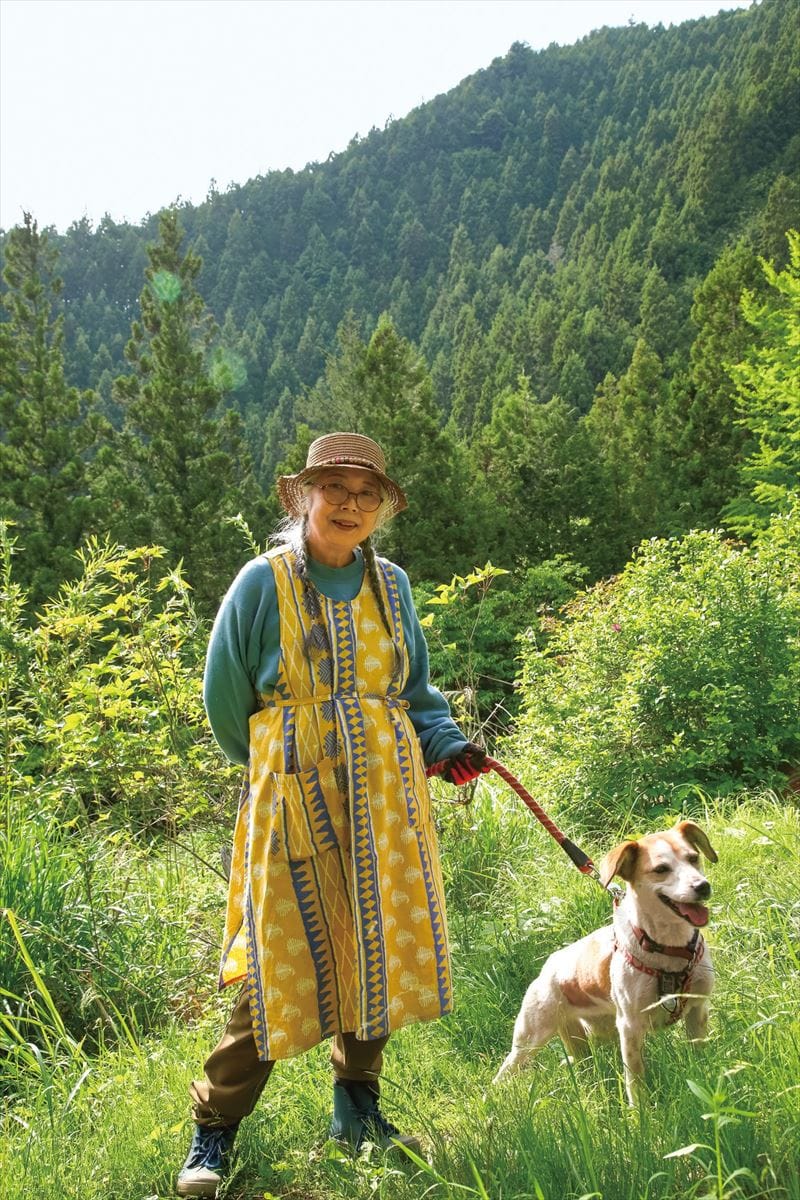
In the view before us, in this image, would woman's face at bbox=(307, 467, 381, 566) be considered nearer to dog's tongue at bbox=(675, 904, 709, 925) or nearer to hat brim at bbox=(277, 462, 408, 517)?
hat brim at bbox=(277, 462, 408, 517)

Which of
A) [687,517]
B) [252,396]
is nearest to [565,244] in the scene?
[252,396]

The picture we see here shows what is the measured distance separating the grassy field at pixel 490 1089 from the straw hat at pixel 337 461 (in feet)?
5.00

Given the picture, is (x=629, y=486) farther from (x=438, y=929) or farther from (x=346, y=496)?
(x=438, y=929)

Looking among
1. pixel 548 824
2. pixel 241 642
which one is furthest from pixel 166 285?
pixel 548 824

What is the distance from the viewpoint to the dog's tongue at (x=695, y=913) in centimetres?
215

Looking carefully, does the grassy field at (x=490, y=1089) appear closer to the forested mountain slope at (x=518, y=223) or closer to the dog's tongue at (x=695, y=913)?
the dog's tongue at (x=695, y=913)

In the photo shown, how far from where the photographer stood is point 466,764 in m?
2.58

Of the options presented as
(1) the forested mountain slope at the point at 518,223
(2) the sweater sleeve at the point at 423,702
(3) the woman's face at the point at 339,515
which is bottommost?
(2) the sweater sleeve at the point at 423,702

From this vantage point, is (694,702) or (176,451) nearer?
(694,702)

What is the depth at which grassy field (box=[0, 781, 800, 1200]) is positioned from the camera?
1850 millimetres

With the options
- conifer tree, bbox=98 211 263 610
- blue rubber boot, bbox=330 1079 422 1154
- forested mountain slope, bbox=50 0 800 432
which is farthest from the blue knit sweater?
forested mountain slope, bbox=50 0 800 432

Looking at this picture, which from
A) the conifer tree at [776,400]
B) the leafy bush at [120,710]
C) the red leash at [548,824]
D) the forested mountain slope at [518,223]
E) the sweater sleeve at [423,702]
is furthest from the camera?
the forested mountain slope at [518,223]

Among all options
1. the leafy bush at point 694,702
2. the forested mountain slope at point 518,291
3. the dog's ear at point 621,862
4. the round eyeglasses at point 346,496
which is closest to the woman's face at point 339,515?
the round eyeglasses at point 346,496

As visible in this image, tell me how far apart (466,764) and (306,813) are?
50 centimetres
